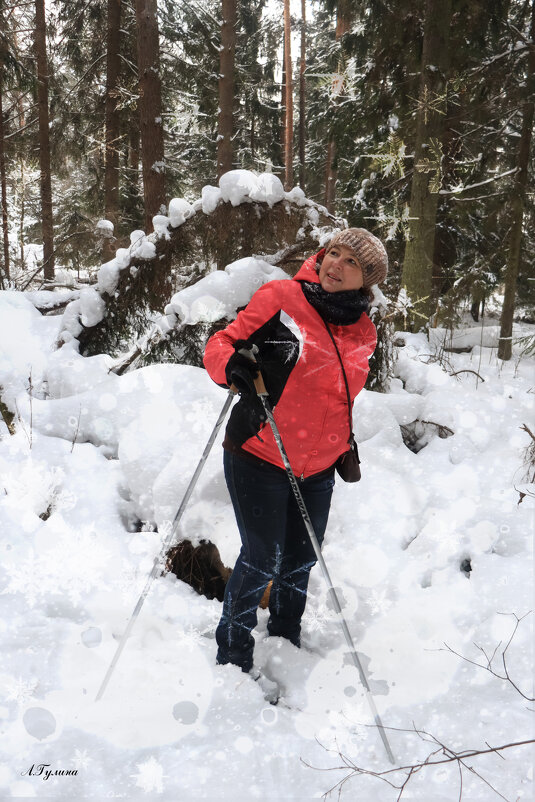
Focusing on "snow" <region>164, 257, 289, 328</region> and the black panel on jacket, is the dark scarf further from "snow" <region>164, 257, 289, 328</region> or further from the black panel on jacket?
"snow" <region>164, 257, 289, 328</region>

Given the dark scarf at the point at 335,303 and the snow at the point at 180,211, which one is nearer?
the dark scarf at the point at 335,303

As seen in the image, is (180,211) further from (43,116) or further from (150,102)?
(43,116)

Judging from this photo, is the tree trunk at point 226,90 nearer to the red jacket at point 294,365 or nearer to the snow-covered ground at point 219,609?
the snow-covered ground at point 219,609

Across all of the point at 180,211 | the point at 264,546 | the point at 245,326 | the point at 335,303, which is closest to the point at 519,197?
the point at 180,211

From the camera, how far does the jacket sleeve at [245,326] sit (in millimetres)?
1938

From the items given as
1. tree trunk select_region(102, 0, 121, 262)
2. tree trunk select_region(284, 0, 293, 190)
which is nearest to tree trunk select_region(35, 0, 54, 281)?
tree trunk select_region(102, 0, 121, 262)

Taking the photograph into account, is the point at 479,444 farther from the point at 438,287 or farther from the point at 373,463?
the point at 438,287

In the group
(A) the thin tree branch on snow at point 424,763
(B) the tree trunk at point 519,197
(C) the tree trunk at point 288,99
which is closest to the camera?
(A) the thin tree branch on snow at point 424,763

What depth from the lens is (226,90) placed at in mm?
10242

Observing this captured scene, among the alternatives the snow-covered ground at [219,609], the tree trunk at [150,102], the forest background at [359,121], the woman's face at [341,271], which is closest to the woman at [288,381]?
the woman's face at [341,271]

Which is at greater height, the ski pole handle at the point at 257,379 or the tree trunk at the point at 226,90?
the tree trunk at the point at 226,90

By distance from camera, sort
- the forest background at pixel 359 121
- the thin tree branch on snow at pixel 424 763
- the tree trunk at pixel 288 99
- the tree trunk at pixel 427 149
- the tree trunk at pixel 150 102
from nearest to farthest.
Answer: the thin tree branch on snow at pixel 424 763 < the tree trunk at pixel 427 149 < the forest background at pixel 359 121 < the tree trunk at pixel 150 102 < the tree trunk at pixel 288 99

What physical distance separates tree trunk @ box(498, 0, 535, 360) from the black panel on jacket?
665 cm

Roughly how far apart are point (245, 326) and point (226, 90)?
10427mm
